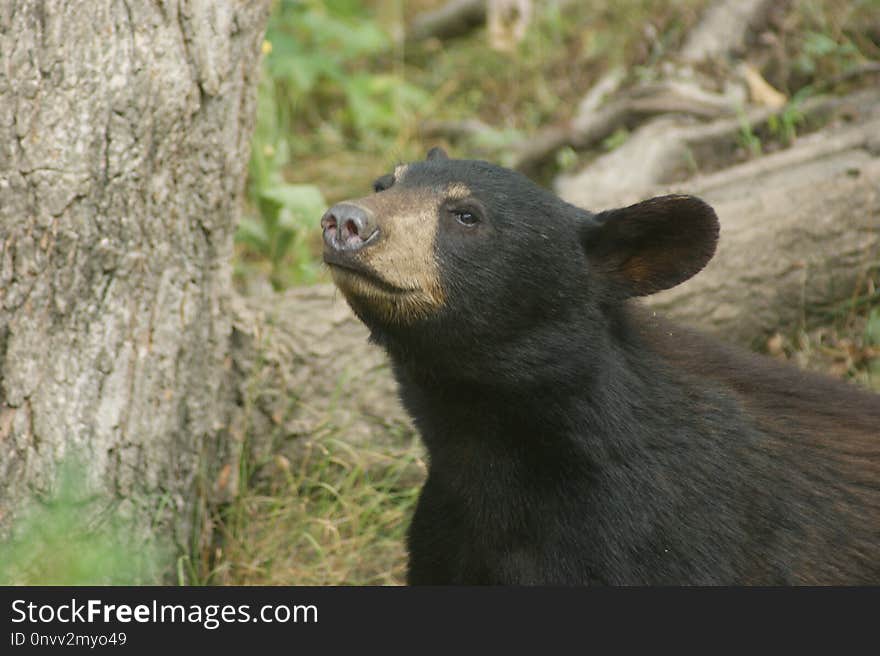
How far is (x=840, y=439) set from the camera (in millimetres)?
4113

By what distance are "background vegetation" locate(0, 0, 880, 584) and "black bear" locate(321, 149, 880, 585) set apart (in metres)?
1.18

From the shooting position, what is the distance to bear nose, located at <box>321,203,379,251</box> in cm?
340

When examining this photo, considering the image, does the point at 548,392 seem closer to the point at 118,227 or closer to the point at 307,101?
the point at 118,227

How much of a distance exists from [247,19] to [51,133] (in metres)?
0.88

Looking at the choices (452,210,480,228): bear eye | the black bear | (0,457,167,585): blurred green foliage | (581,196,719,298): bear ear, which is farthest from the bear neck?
(0,457,167,585): blurred green foliage

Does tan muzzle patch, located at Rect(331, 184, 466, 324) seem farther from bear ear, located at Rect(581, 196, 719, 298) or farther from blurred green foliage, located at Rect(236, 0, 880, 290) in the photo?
blurred green foliage, located at Rect(236, 0, 880, 290)

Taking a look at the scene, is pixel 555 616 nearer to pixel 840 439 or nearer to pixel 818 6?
pixel 840 439

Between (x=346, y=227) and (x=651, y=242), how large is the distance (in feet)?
3.32

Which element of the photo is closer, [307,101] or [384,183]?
[384,183]

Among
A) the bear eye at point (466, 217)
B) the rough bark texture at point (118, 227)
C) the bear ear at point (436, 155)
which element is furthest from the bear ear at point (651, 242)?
the rough bark texture at point (118, 227)

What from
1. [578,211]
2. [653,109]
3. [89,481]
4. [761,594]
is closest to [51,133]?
[89,481]

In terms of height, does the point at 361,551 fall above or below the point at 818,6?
below

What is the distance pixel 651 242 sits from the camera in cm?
379

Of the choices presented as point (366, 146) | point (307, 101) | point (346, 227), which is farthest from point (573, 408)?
point (307, 101)
